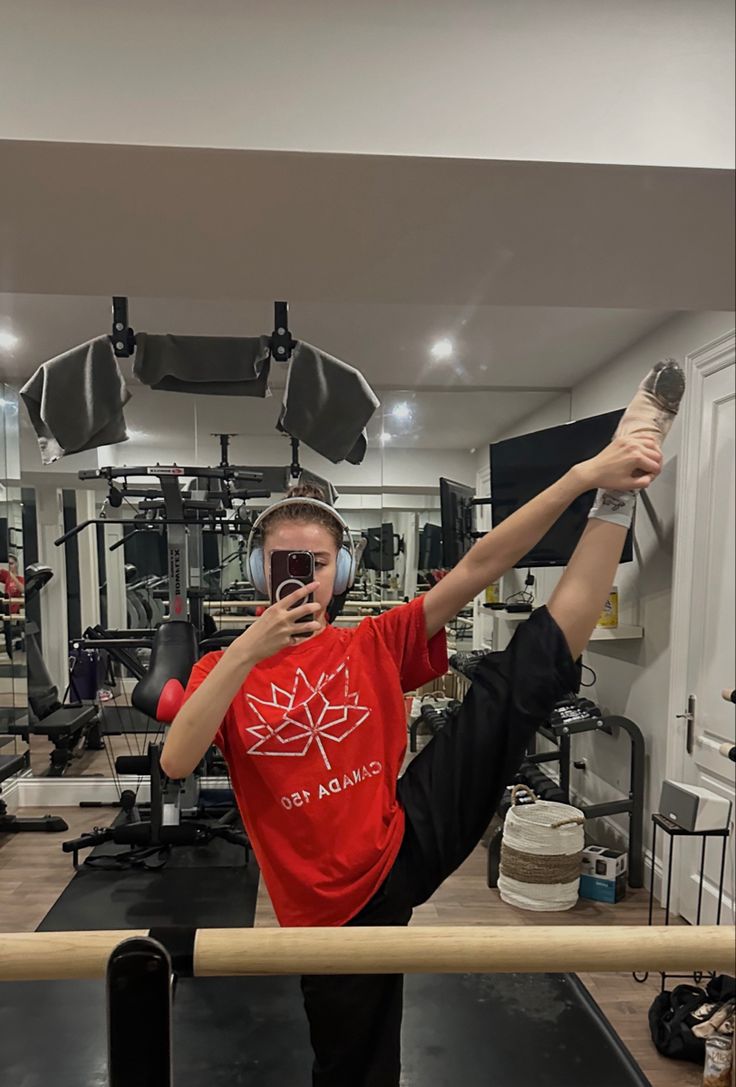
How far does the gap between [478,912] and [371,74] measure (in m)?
1.41

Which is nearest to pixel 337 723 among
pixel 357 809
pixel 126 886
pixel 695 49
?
pixel 357 809

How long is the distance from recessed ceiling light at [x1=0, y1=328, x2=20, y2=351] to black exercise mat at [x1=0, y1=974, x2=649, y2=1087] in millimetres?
1201

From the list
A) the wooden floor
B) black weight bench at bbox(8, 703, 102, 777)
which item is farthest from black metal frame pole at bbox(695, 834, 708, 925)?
black weight bench at bbox(8, 703, 102, 777)

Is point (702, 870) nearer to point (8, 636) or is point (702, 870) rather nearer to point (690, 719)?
point (690, 719)

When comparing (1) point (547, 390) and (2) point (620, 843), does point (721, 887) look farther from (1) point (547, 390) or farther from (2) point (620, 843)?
(1) point (547, 390)

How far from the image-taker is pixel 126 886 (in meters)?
1.72

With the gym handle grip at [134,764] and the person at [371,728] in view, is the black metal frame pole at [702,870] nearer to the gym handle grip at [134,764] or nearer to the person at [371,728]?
the person at [371,728]

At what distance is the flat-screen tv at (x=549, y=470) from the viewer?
64cm

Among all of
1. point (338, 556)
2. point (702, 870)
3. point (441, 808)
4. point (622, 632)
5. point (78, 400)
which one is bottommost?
point (702, 870)

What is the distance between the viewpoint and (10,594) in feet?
4.42

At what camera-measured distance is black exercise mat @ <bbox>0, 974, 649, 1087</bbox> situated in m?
1.10

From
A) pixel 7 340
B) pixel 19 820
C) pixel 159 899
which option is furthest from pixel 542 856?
pixel 19 820

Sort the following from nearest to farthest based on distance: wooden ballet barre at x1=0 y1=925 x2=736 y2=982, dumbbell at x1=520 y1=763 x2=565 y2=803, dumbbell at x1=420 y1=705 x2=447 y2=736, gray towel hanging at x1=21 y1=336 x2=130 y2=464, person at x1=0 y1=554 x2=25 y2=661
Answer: wooden ballet barre at x1=0 y1=925 x2=736 y2=982
dumbbell at x1=420 y1=705 x2=447 y2=736
gray towel hanging at x1=21 y1=336 x2=130 y2=464
person at x1=0 y1=554 x2=25 y2=661
dumbbell at x1=520 y1=763 x2=565 y2=803

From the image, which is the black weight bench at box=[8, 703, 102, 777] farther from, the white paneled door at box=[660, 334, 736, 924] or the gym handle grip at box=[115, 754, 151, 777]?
the white paneled door at box=[660, 334, 736, 924]
